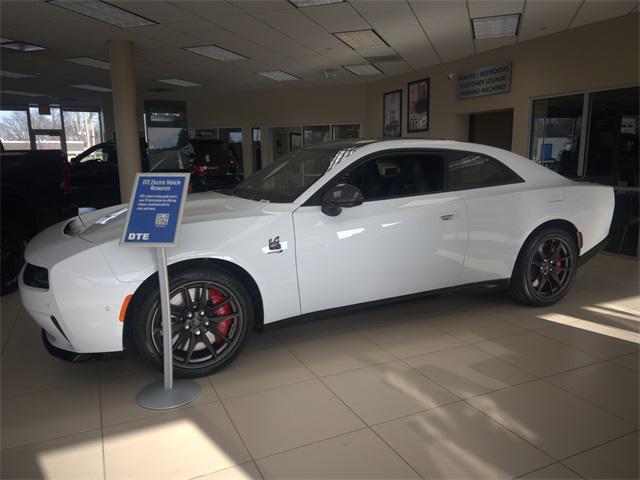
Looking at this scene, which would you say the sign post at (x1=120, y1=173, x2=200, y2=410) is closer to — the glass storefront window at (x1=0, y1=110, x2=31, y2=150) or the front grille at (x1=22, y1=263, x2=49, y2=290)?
the front grille at (x1=22, y1=263, x2=49, y2=290)

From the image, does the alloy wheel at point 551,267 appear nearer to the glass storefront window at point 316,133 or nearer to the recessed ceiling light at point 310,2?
the recessed ceiling light at point 310,2

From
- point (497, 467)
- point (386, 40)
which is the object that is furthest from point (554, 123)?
point (497, 467)

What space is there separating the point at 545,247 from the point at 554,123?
15.7ft

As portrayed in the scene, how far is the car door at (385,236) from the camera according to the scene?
294cm

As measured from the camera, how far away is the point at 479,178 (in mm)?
3559

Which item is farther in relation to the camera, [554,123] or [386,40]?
[386,40]

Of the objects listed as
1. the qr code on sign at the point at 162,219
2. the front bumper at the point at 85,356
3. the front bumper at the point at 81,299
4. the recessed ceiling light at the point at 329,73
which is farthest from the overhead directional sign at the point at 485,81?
the front bumper at the point at 85,356

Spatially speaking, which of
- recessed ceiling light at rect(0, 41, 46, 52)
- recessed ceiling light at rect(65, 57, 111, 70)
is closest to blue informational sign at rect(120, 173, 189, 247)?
recessed ceiling light at rect(0, 41, 46, 52)

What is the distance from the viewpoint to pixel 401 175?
3.39m

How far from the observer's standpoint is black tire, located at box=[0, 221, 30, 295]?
4.41 metres

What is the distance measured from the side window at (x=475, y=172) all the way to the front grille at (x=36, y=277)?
2.73 m

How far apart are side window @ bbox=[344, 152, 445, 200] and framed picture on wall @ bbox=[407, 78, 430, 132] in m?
7.98

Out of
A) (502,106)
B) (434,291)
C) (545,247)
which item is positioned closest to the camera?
(434,291)

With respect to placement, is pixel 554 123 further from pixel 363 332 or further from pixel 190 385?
pixel 190 385
